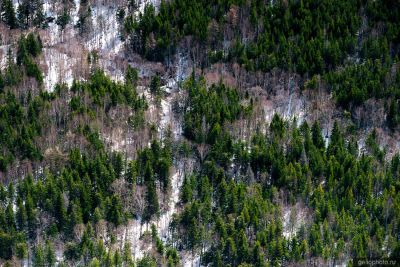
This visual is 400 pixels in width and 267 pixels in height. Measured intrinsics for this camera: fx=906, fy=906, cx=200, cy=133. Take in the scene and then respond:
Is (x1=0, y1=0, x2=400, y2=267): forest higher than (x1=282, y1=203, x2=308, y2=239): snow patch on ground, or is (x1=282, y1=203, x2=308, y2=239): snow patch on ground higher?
(x1=0, y1=0, x2=400, y2=267): forest

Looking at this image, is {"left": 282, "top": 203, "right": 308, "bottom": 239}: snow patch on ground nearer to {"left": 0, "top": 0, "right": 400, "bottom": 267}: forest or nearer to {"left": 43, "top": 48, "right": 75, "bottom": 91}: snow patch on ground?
{"left": 0, "top": 0, "right": 400, "bottom": 267}: forest

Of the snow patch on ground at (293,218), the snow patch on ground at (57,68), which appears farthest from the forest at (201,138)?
the snow patch on ground at (57,68)

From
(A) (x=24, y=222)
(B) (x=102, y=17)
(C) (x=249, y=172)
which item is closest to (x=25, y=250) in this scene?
(A) (x=24, y=222)

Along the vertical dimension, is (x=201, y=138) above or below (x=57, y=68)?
below

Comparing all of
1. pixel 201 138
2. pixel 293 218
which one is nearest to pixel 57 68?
pixel 201 138

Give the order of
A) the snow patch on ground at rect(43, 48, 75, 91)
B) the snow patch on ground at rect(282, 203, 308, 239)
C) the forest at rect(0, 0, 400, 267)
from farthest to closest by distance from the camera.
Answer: the snow patch on ground at rect(43, 48, 75, 91)
the snow patch on ground at rect(282, 203, 308, 239)
the forest at rect(0, 0, 400, 267)

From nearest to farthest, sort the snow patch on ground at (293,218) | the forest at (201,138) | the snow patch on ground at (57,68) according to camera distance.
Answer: the forest at (201,138), the snow patch on ground at (293,218), the snow patch on ground at (57,68)

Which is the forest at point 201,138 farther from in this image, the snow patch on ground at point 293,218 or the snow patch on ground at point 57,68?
the snow patch on ground at point 57,68

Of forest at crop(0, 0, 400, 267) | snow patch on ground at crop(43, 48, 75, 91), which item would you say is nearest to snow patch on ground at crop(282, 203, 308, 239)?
forest at crop(0, 0, 400, 267)

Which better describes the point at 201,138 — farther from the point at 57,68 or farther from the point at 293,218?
the point at 57,68
